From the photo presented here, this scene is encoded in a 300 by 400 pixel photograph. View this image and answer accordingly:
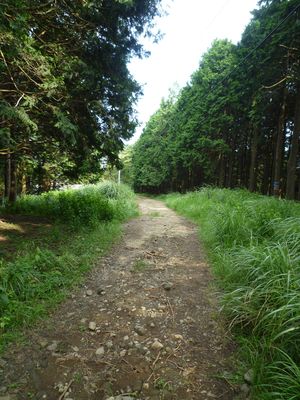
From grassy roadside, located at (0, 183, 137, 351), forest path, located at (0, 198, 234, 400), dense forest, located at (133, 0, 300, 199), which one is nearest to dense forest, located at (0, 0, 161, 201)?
grassy roadside, located at (0, 183, 137, 351)

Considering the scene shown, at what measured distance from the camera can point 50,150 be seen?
29.1 ft

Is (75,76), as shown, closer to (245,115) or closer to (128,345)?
(128,345)

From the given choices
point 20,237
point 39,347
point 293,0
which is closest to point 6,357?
point 39,347

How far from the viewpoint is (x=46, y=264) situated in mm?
4707

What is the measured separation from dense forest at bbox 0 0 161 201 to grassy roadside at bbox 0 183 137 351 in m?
2.11

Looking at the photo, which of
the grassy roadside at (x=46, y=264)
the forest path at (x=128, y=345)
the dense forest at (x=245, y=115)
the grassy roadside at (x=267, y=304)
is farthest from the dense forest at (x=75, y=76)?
the grassy roadside at (x=267, y=304)

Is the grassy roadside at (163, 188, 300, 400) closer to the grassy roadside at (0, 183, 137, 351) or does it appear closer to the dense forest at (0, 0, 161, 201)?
the grassy roadside at (0, 183, 137, 351)

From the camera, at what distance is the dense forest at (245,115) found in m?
11.9

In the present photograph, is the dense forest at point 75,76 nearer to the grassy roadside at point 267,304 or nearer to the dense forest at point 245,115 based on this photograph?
the dense forest at point 245,115

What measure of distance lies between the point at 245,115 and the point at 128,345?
17.5m

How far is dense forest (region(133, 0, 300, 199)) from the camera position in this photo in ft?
39.2

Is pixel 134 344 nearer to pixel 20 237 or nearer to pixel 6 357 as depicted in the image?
pixel 6 357

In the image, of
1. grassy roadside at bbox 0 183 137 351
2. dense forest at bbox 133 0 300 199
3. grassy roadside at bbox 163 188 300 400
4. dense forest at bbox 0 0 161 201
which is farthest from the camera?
dense forest at bbox 133 0 300 199

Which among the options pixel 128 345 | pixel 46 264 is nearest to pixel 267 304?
pixel 128 345
